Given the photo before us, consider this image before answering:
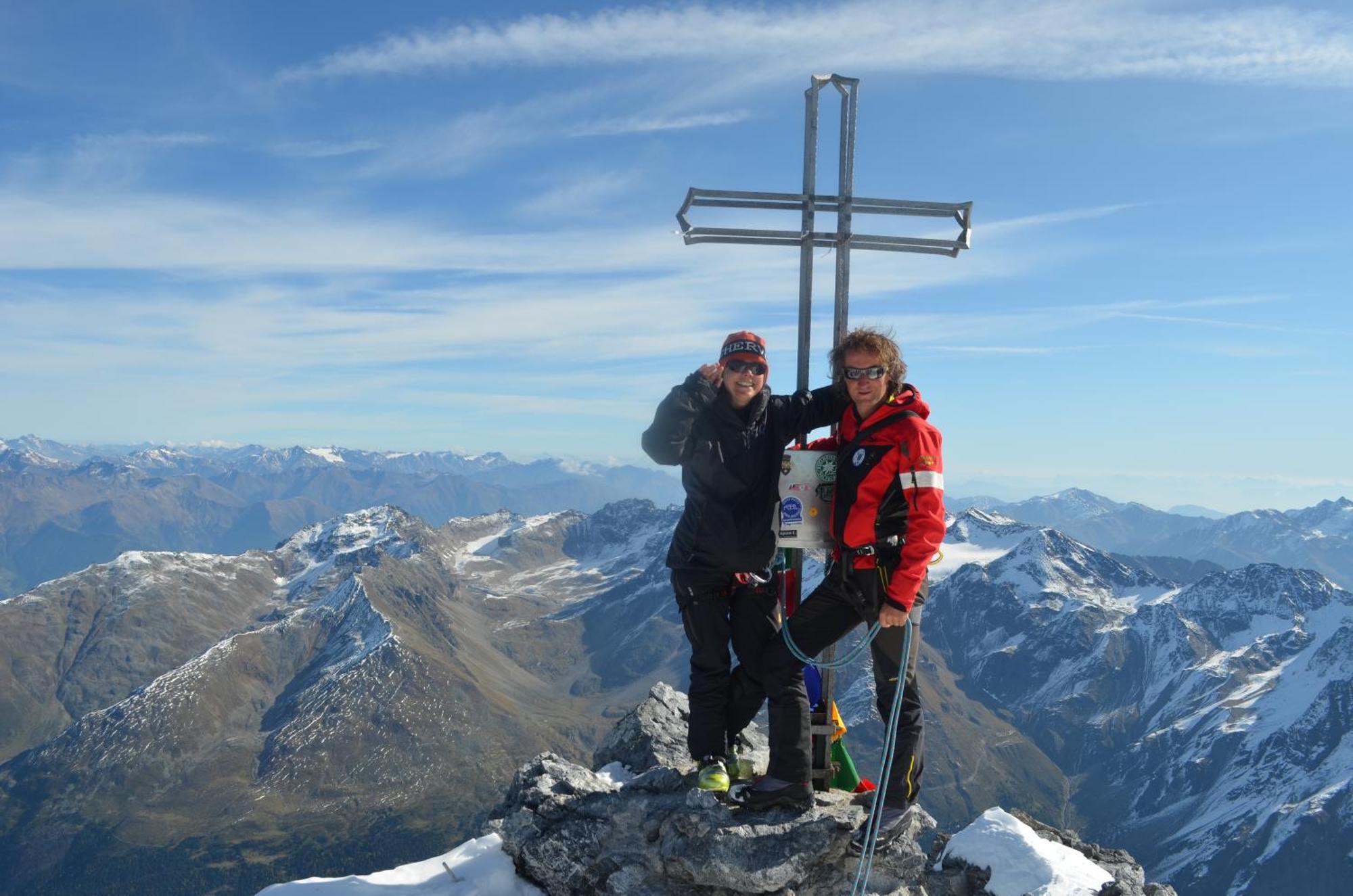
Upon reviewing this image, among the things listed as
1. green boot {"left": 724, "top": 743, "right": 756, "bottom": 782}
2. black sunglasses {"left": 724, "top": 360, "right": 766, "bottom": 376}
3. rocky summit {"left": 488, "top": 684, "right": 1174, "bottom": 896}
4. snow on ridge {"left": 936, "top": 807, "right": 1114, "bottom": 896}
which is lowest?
snow on ridge {"left": 936, "top": 807, "right": 1114, "bottom": 896}

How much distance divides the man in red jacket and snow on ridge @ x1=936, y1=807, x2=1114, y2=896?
17.9 feet

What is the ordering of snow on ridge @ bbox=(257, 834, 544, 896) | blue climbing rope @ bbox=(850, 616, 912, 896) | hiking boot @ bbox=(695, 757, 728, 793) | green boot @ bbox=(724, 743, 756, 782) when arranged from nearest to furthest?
blue climbing rope @ bbox=(850, 616, 912, 896), hiking boot @ bbox=(695, 757, 728, 793), green boot @ bbox=(724, 743, 756, 782), snow on ridge @ bbox=(257, 834, 544, 896)

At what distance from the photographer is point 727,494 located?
36.3 feet

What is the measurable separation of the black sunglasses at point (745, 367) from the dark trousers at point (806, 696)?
280 centimetres

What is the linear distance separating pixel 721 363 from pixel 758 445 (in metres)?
1.16

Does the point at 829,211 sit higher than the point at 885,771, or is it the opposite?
the point at 829,211

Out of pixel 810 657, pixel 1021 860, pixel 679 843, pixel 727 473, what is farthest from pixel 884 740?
pixel 1021 860

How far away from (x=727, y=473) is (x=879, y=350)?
243cm

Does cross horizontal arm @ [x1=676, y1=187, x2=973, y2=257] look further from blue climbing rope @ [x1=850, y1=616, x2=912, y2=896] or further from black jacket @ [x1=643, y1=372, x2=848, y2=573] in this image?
blue climbing rope @ [x1=850, y1=616, x2=912, y2=896]

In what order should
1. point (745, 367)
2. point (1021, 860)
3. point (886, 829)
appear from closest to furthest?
point (745, 367) → point (886, 829) → point (1021, 860)

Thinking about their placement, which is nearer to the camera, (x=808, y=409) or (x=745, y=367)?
(x=745, y=367)

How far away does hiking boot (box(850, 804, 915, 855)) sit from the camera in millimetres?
10953

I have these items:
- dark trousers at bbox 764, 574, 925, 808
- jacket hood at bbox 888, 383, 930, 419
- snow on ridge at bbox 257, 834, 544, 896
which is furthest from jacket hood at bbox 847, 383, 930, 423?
snow on ridge at bbox 257, 834, 544, 896

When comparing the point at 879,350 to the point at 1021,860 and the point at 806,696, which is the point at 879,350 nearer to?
the point at 806,696
